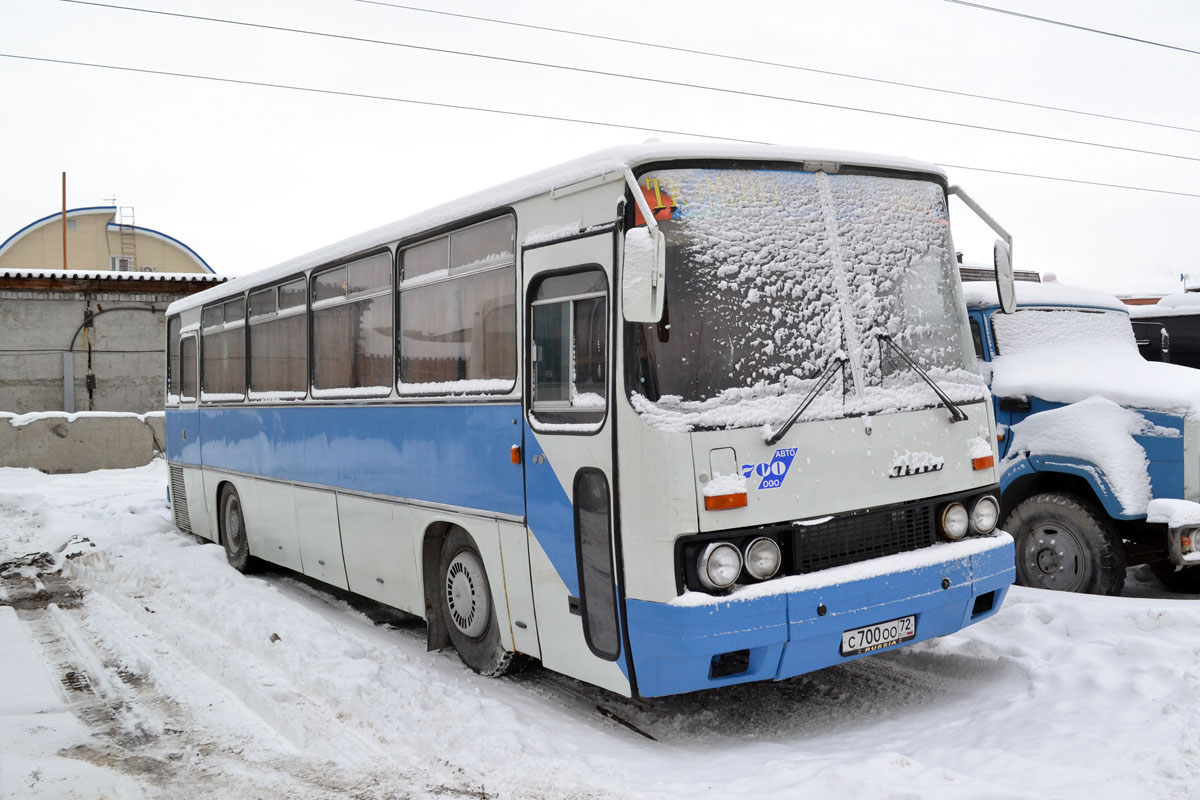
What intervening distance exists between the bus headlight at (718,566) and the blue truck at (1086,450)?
4043mm

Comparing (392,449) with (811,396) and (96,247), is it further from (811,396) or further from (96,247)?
(96,247)

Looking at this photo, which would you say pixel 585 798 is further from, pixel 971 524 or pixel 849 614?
pixel 971 524

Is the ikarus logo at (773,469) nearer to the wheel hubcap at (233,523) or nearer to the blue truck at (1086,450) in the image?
the blue truck at (1086,450)

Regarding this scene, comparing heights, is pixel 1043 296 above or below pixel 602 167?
below

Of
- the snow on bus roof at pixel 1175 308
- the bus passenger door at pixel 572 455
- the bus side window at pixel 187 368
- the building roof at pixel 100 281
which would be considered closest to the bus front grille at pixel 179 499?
the bus side window at pixel 187 368

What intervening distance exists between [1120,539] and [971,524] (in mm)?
2551

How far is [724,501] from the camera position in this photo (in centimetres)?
485

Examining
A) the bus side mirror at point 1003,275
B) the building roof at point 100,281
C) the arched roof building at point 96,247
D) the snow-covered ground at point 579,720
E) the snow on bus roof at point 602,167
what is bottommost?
the snow-covered ground at point 579,720

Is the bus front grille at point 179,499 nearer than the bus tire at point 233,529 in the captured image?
No

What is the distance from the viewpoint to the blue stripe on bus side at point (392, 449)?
6285mm

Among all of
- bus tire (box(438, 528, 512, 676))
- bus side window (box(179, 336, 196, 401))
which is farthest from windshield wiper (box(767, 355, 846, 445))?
bus side window (box(179, 336, 196, 401))

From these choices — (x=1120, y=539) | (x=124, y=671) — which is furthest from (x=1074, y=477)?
(x=124, y=671)

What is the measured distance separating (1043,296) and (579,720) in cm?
582

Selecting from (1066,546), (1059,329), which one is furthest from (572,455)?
(1059,329)
